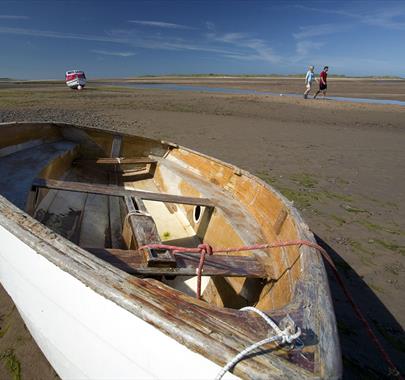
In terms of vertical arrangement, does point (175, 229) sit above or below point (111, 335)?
below

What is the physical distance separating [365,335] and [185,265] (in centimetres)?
175

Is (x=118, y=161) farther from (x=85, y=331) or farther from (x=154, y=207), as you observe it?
(x=85, y=331)

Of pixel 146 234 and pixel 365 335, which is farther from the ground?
pixel 146 234

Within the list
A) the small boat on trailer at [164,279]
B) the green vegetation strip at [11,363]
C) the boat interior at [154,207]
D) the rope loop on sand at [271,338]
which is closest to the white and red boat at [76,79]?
the boat interior at [154,207]

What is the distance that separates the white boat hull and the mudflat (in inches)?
24.8

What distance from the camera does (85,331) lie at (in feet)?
5.00

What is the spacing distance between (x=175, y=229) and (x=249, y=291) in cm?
177

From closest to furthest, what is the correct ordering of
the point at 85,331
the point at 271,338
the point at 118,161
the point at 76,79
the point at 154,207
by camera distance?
the point at 271,338
the point at 85,331
the point at 154,207
the point at 118,161
the point at 76,79

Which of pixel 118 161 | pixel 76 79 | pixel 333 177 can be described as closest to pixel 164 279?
pixel 118 161

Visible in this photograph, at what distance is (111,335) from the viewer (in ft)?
4.54

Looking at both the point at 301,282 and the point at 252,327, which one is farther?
the point at 301,282

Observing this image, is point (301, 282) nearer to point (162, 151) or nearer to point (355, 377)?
point (355, 377)

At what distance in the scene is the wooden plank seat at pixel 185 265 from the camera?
2.10 metres

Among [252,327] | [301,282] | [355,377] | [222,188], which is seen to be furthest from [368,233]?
[252,327]
